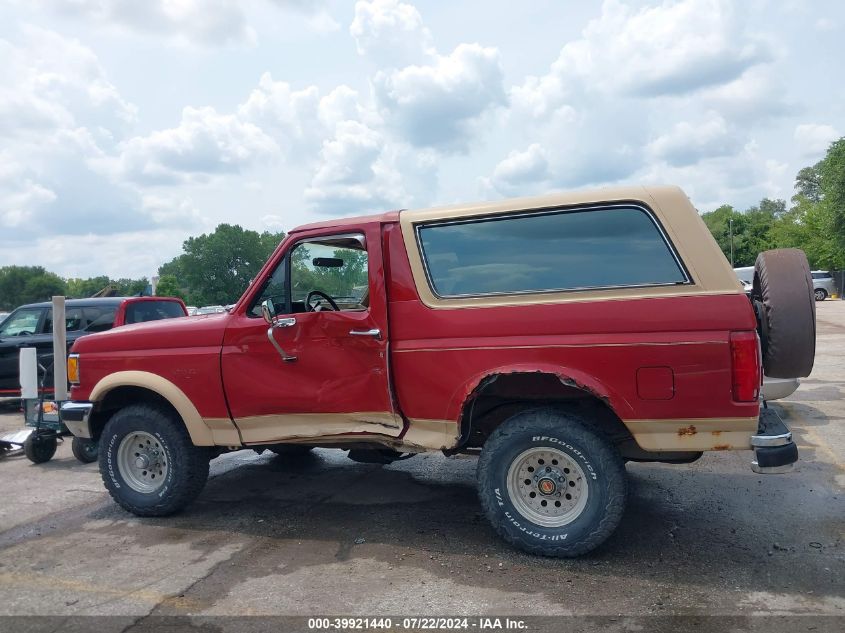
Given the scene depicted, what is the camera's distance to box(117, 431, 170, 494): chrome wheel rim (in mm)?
5586

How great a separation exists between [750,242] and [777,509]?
74.6 m

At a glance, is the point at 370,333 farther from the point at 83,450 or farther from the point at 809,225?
the point at 809,225

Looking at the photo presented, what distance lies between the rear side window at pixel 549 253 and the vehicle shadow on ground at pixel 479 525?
1.69 meters

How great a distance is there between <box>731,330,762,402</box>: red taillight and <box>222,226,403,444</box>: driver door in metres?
2.14

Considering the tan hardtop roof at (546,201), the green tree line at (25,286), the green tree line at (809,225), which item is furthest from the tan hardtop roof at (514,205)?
the green tree line at (25,286)

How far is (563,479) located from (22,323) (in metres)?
10.00

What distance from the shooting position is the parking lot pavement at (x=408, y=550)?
151 inches

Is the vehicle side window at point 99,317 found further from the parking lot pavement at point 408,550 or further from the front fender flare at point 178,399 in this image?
the front fender flare at point 178,399

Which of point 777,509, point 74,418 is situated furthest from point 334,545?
point 777,509

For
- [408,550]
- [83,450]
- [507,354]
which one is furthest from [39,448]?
[507,354]

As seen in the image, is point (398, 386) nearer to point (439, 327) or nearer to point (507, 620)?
point (439, 327)

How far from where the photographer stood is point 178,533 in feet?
17.0

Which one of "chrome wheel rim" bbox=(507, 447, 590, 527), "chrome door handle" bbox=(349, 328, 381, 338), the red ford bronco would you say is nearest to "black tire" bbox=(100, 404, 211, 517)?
the red ford bronco

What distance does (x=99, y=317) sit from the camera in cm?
1061
